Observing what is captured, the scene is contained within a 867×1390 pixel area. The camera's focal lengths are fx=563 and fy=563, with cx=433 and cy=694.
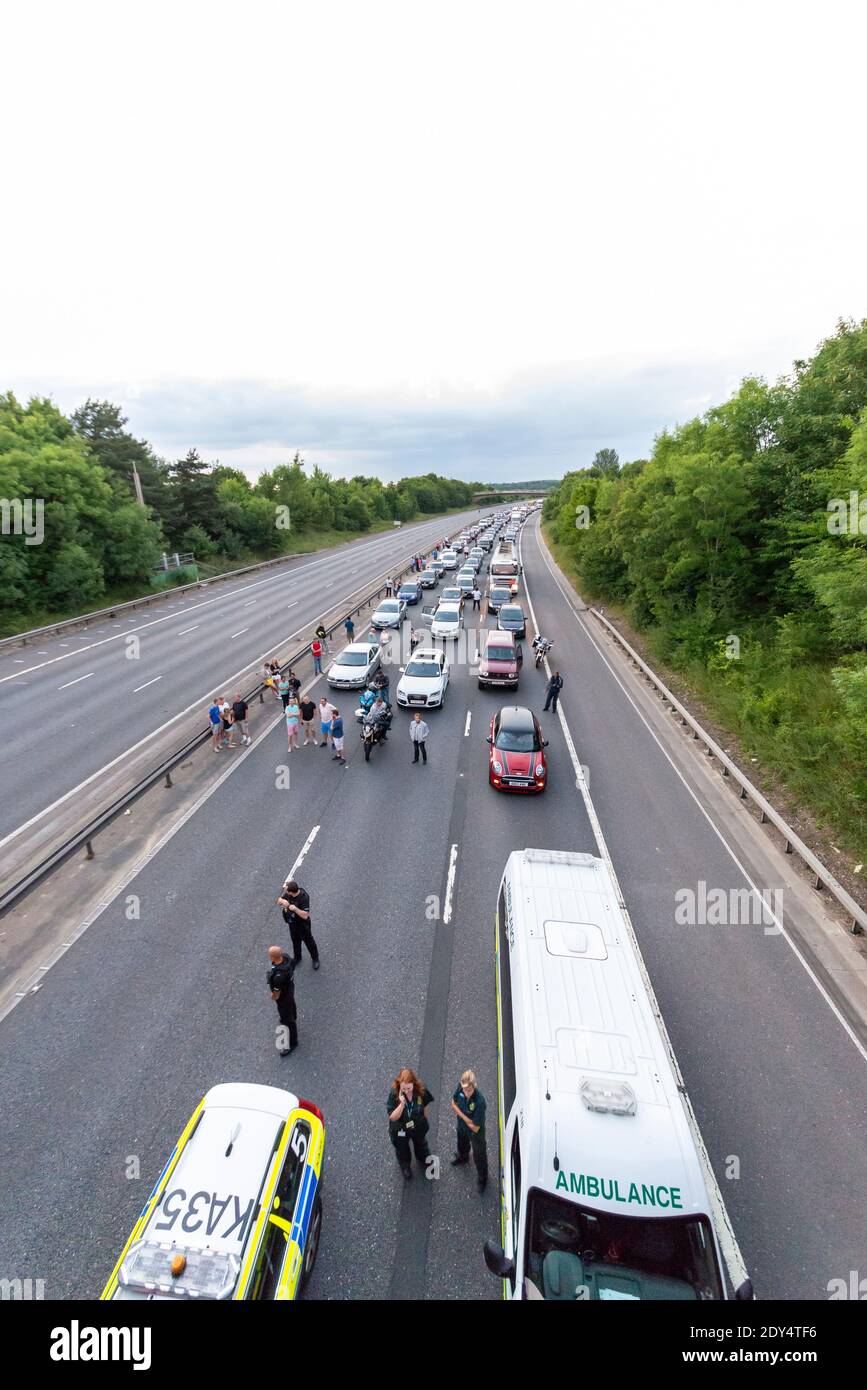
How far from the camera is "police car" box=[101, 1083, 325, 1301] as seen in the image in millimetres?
4371

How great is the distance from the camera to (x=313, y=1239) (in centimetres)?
550

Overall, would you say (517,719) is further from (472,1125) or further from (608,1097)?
(608,1097)

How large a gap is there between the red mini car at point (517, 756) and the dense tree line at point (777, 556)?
6.52 meters

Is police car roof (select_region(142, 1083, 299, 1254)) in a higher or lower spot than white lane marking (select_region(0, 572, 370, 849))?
lower

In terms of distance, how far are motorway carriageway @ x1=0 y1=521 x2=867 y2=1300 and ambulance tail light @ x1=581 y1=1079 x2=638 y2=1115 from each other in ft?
6.52

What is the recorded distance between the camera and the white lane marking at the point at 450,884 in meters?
10.3

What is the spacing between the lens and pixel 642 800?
14.4 metres

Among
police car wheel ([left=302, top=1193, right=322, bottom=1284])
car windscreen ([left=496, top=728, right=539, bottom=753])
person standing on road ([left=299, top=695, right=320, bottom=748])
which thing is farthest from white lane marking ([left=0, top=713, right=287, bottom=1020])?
car windscreen ([left=496, top=728, right=539, bottom=753])

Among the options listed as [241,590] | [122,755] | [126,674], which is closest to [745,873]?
[122,755]

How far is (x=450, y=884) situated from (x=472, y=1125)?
198 inches

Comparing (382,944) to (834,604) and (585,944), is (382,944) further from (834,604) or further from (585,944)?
(834,604)

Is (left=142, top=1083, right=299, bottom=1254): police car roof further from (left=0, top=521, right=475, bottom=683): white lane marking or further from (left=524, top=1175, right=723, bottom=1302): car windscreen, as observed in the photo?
(left=0, top=521, right=475, bottom=683): white lane marking

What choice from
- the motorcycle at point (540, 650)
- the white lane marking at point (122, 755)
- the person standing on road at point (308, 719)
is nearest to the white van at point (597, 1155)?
the person standing on road at point (308, 719)
